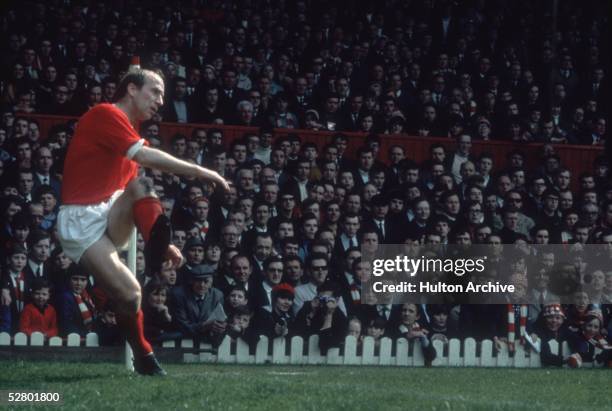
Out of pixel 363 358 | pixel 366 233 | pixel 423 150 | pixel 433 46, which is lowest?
pixel 363 358

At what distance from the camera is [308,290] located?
12.0m

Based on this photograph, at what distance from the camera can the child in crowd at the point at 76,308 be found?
10.8 m

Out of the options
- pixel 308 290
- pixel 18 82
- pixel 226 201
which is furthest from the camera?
pixel 18 82

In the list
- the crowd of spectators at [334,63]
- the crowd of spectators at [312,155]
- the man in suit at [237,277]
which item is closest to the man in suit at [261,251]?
the crowd of spectators at [312,155]

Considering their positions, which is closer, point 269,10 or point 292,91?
point 292,91

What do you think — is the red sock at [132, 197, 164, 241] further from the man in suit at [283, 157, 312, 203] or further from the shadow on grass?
the man in suit at [283, 157, 312, 203]

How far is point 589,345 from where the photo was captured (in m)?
12.0

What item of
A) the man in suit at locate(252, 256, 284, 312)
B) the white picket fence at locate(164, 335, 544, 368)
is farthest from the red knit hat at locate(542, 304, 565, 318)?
the man in suit at locate(252, 256, 284, 312)

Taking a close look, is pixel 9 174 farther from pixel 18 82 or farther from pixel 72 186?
pixel 72 186

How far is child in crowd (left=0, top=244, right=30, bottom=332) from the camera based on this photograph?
424 inches

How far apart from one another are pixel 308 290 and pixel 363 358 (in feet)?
3.10

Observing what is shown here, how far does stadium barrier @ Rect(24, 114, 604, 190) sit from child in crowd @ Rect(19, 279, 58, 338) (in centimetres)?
321

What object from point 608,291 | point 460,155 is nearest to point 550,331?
point 608,291

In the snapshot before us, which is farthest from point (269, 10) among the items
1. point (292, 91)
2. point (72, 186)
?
point (72, 186)
